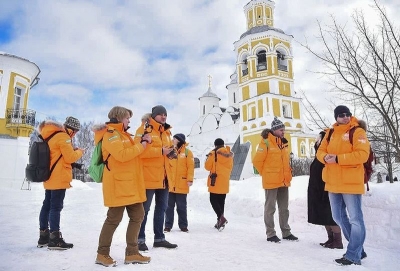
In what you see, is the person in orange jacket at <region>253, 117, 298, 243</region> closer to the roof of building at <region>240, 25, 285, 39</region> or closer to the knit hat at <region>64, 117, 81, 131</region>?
the knit hat at <region>64, 117, 81, 131</region>

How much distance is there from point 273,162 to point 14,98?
789 inches

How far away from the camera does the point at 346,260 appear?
12.7ft

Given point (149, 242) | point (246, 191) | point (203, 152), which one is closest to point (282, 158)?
point (149, 242)

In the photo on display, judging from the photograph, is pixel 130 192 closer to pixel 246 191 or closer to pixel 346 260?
pixel 346 260

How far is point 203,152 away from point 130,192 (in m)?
37.5

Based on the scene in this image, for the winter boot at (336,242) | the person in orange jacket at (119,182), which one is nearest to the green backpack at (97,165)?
the person in orange jacket at (119,182)

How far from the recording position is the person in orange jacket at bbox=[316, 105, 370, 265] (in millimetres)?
3854

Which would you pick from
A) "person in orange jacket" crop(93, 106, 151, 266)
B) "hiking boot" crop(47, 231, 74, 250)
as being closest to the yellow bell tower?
"hiking boot" crop(47, 231, 74, 250)

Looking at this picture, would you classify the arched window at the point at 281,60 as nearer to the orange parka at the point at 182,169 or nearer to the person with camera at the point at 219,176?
the person with camera at the point at 219,176

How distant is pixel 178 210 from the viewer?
6.39 metres

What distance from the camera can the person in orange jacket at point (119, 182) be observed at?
3561 mm

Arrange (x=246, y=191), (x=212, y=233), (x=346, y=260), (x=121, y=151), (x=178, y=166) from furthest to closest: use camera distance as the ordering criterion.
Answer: (x=246, y=191) → (x=178, y=166) → (x=212, y=233) → (x=346, y=260) → (x=121, y=151)

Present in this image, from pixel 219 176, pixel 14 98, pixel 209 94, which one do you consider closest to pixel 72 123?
pixel 219 176

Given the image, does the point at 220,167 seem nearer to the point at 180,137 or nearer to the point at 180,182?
the point at 180,182
